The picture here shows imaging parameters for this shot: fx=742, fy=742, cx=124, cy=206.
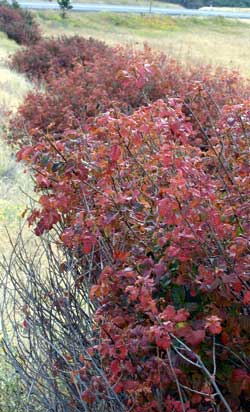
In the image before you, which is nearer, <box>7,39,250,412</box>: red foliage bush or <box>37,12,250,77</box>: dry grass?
<box>7,39,250,412</box>: red foliage bush

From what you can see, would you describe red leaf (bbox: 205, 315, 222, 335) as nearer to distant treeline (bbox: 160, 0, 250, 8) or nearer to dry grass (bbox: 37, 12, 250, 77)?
dry grass (bbox: 37, 12, 250, 77)

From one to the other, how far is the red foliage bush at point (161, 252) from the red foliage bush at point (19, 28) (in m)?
23.7

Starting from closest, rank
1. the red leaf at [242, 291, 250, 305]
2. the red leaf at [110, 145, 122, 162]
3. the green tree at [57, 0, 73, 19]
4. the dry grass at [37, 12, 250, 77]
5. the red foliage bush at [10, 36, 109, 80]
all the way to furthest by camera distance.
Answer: the red leaf at [242, 291, 250, 305] → the red leaf at [110, 145, 122, 162] → the red foliage bush at [10, 36, 109, 80] → the dry grass at [37, 12, 250, 77] → the green tree at [57, 0, 73, 19]

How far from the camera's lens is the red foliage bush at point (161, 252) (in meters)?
2.85

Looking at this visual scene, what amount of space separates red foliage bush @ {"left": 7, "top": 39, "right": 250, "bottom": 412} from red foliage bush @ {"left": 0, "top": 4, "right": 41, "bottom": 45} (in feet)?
77.7

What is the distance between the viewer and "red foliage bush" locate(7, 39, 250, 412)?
285cm

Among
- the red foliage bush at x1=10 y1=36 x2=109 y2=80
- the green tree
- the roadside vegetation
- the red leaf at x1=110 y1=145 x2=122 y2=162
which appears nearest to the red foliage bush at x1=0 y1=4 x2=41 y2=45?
the red foliage bush at x1=10 y1=36 x2=109 y2=80

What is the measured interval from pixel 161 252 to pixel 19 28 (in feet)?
83.3

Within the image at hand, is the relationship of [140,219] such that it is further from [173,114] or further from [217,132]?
[217,132]

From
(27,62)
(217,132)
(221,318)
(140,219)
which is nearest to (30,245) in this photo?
(217,132)

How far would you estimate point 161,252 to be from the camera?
3.15 meters

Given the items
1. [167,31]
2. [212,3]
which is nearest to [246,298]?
[167,31]

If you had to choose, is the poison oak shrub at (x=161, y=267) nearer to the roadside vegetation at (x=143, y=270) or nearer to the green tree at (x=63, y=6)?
the roadside vegetation at (x=143, y=270)

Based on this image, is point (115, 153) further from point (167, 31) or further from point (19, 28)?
point (167, 31)
